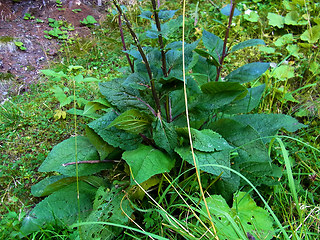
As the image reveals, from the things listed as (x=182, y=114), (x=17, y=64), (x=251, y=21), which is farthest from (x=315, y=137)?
(x=17, y=64)

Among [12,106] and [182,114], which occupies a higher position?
Result: [182,114]

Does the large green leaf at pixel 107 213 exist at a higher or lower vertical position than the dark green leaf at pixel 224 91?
lower

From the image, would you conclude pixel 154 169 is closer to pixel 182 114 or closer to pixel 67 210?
pixel 182 114

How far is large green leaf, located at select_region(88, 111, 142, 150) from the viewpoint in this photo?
1.65 m

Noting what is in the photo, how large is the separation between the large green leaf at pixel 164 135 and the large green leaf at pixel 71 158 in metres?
0.49

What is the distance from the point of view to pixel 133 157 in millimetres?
1552

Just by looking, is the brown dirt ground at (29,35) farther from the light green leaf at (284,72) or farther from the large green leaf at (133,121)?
the light green leaf at (284,72)

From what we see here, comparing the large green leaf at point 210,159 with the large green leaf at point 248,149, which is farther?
the large green leaf at point 248,149

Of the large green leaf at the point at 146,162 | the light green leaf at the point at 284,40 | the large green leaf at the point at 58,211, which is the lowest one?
the large green leaf at the point at 58,211

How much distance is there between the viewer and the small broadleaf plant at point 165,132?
156 cm

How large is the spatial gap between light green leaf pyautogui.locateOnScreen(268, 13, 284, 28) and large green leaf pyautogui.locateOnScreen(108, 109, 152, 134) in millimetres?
2492

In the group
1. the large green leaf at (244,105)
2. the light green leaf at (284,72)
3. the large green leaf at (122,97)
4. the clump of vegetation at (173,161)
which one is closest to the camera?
the clump of vegetation at (173,161)

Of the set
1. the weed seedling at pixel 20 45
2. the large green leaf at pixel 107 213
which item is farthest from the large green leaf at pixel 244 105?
the weed seedling at pixel 20 45

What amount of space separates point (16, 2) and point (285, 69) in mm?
4141
